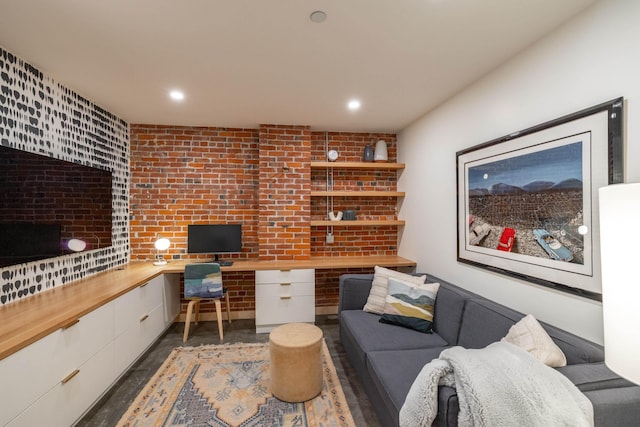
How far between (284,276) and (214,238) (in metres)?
0.97

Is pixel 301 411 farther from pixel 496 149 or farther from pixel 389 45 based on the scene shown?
pixel 389 45

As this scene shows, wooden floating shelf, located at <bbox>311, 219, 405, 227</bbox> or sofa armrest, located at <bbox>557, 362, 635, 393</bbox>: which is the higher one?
wooden floating shelf, located at <bbox>311, 219, 405, 227</bbox>

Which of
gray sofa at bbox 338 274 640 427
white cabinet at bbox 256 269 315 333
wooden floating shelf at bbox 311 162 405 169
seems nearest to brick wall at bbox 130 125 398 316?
wooden floating shelf at bbox 311 162 405 169

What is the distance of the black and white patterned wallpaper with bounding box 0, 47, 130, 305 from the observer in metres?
1.96

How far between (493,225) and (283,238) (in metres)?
2.27

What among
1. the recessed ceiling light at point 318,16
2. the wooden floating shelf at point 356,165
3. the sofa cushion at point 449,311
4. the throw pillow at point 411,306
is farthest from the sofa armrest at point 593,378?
the wooden floating shelf at point 356,165

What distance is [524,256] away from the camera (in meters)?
1.90

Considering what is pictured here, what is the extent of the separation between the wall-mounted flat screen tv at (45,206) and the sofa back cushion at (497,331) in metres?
3.08

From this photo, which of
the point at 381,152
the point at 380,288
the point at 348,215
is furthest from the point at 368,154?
the point at 380,288

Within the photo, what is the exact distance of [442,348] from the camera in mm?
2076

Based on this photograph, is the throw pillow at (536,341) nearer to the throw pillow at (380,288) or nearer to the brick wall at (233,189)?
the throw pillow at (380,288)

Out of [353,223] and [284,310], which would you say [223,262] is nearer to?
[284,310]

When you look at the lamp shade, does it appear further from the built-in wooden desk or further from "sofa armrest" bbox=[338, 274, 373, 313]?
the built-in wooden desk

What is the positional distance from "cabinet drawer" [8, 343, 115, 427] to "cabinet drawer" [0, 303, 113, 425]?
0.04 metres
